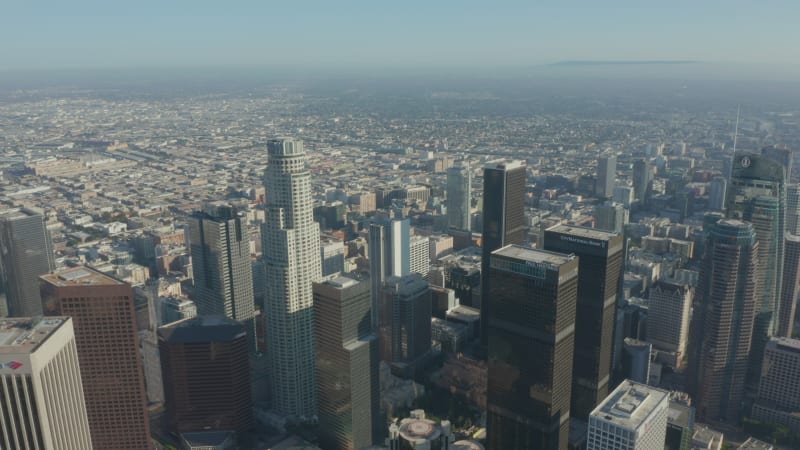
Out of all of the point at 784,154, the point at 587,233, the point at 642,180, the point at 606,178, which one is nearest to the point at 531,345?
the point at 587,233

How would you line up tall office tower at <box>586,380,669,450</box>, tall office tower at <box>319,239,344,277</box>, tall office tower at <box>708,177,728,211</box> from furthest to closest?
tall office tower at <box>708,177,728,211</box>
tall office tower at <box>319,239,344,277</box>
tall office tower at <box>586,380,669,450</box>

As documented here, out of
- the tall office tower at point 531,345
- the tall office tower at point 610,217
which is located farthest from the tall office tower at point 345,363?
the tall office tower at point 610,217

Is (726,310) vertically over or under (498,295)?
under

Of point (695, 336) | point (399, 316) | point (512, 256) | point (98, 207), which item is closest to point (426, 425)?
point (512, 256)

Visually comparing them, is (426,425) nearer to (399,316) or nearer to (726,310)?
(399,316)

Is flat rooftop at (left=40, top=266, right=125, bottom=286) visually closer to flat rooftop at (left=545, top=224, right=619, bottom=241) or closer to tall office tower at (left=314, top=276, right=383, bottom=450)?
tall office tower at (left=314, top=276, right=383, bottom=450)

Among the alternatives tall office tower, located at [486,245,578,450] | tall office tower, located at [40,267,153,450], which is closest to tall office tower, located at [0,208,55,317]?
tall office tower, located at [40,267,153,450]

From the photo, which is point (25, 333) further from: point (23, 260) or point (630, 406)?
point (23, 260)

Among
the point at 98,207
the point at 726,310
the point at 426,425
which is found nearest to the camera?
the point at 426,425
